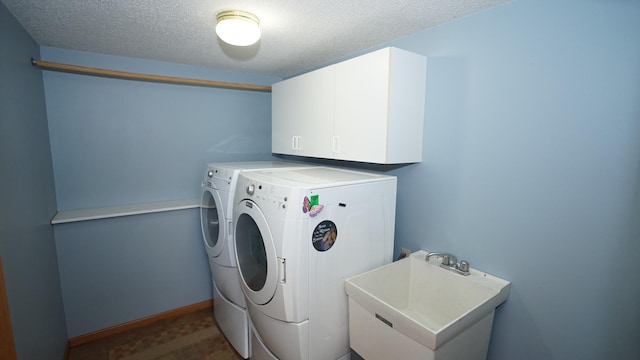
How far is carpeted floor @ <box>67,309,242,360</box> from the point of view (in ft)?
7.01

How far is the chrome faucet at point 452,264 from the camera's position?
1542 millimetres

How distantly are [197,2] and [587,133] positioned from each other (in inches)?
71.8

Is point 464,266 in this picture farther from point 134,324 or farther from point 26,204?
point 134,324

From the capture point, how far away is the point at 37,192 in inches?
67.1

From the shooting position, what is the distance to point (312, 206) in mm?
1381

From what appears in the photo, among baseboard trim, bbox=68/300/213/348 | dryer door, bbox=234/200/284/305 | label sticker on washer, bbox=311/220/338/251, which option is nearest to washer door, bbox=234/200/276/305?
dryer door, bbox=234/200/284/305

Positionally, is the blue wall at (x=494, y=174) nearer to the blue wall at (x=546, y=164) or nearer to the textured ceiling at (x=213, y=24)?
the blue wall at (x=546, y=164)

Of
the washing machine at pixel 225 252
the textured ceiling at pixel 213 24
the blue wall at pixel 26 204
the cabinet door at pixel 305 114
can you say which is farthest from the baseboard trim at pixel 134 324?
the textured ceiling at pixel 213 24

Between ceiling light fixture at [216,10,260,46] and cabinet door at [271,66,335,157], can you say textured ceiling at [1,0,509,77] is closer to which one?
ceiling light fixture at [216,10,260,46]

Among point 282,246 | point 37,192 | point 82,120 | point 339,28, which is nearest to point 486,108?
point 339,28

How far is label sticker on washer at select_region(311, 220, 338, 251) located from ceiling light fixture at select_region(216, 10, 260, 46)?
42.5 inches

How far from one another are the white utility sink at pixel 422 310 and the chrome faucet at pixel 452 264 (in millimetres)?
31

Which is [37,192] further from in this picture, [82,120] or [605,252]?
[605,252]

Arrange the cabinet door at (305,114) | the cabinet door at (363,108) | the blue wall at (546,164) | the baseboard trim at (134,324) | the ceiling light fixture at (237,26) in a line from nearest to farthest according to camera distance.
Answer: the blue wall at (546,164) < the ceiling light fixture at (237,26) < the cabinet door at (363,108) < the cabinet door at (305,114) < the baseboard trim at (134,324)
